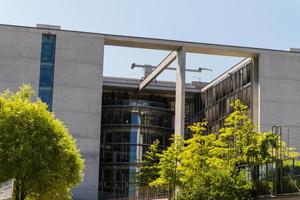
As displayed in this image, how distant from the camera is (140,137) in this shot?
78.5 meters

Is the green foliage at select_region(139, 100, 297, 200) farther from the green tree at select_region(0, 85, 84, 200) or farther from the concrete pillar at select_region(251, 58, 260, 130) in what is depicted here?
the concrete pillar at select_region(251, 58, 260, 130)

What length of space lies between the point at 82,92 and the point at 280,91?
21971 millimetres

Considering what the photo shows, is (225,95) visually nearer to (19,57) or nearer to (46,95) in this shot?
(46,95)

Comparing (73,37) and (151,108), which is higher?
(73,37)

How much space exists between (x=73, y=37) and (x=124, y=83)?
639 inches

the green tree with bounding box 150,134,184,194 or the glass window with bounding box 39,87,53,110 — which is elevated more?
the glass window with bounding box 39,87,53,110

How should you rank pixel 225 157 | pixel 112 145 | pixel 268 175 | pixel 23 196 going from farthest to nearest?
1. pixel 112 145
2. pixel 225 157
3. pixel 23 196
4. pixel 268 175

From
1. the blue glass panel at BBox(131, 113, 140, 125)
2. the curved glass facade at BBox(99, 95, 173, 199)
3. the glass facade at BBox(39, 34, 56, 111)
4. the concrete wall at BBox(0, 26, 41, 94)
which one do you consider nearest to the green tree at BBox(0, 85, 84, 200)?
the glass facade at BBox(39, 34, 56, 111)

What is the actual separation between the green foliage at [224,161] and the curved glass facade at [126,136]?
26.4m

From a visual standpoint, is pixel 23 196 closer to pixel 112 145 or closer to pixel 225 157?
pixel 225 157

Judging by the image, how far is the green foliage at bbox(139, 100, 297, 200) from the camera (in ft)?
111

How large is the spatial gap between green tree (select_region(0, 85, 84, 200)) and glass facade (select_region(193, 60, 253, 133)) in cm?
3668

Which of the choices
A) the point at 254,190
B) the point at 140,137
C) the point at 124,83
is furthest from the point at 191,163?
the point at 124,83

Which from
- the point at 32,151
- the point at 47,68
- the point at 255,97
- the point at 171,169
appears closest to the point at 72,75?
the point at 47,68
